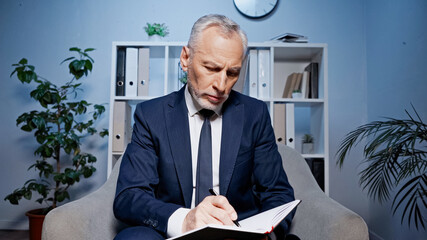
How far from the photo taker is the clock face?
2832 millimetres

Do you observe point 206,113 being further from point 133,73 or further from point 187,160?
point 133,73

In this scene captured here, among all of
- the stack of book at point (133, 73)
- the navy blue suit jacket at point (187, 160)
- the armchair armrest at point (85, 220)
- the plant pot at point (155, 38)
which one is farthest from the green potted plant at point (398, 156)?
the plant pot at point (155, 38)

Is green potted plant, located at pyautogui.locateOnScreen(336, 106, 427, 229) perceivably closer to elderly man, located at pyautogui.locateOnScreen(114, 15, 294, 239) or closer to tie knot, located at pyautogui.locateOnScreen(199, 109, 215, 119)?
elderly man, located at pyautogui.locateOnScreen(114, 15, 294, 239)

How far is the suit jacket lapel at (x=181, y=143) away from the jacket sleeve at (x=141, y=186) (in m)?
0.08

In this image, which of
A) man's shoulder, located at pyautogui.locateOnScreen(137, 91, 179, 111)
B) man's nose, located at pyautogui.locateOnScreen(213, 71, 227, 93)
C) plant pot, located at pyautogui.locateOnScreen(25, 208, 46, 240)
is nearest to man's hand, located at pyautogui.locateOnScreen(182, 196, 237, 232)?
man's nose, located at pyautogui.locateOnScreen(213, 71, 227, 93)

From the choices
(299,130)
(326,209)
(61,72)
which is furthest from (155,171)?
(61,72)

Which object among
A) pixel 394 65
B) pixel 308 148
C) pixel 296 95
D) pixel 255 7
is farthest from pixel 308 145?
pixel 255 7

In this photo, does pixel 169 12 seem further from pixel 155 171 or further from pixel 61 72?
pixel 155 171

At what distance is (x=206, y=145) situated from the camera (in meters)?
1.26

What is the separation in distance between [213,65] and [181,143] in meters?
0.30

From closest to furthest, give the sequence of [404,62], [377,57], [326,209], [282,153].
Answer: [326,209] < [282,153] < [404,62] < [377,57]

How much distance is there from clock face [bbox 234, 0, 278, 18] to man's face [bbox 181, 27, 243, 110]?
1.74 m

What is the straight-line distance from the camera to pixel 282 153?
163 cm

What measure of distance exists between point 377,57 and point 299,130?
2.66 ft
